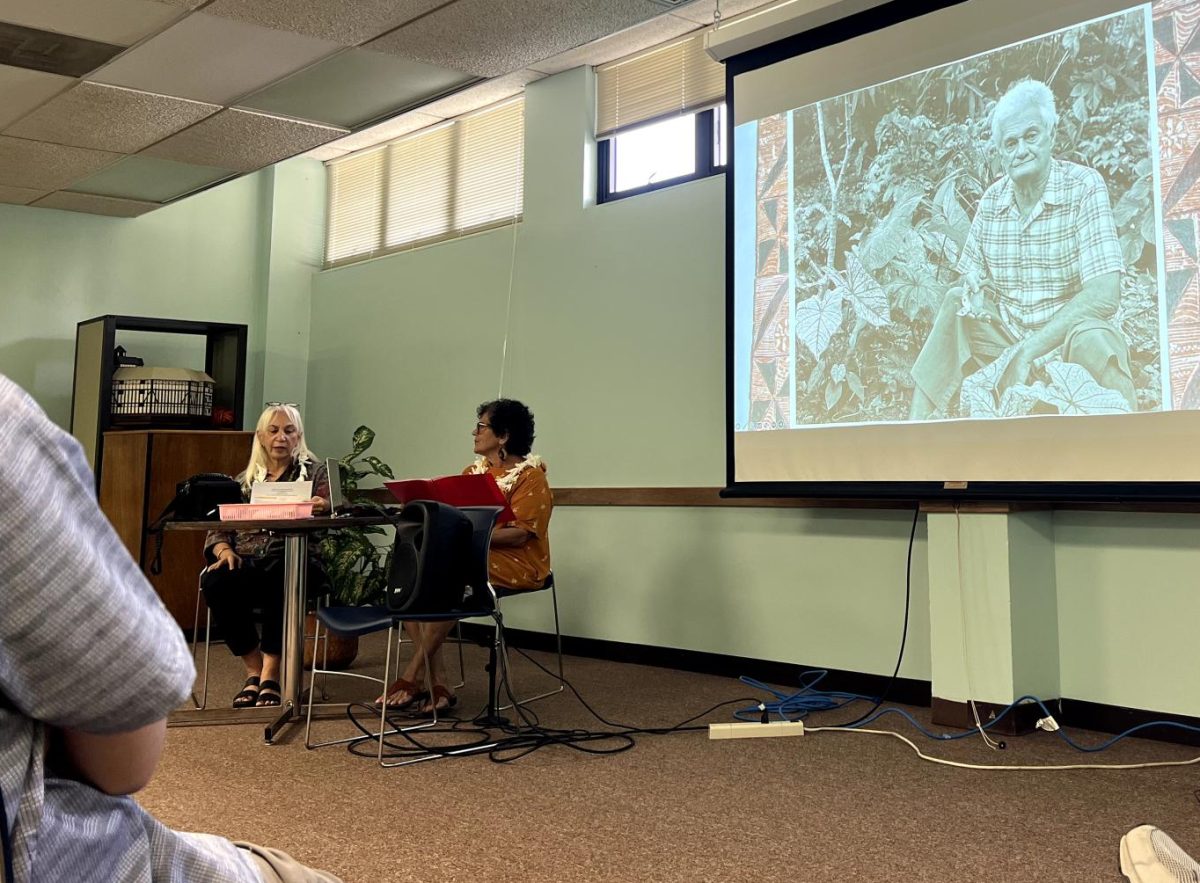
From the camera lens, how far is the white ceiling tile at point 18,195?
18.8 ft

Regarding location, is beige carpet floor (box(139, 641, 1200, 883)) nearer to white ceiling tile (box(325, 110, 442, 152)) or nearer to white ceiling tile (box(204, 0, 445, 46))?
white ceiling tile (box(204, 0, 445, 46))

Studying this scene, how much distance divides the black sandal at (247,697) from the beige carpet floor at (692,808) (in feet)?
1.14

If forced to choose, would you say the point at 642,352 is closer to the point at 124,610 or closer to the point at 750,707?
the point at 750,707

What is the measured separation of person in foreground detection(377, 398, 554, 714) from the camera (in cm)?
369

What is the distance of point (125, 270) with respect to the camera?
636 cm

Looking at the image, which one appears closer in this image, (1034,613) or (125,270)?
(1034,613)

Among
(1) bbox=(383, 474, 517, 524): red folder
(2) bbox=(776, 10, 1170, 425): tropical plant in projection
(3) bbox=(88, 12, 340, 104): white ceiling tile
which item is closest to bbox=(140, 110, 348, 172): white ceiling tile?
(3) bbox=(88, 12, 340, 104): white ceiling tile

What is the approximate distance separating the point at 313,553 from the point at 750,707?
180 centimetres

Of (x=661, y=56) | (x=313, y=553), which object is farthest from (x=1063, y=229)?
(x=313, y=553)

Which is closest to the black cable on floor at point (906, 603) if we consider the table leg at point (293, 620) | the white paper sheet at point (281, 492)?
the table leg at point (293, 620)

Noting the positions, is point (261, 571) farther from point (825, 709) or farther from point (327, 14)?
point (825, 709)

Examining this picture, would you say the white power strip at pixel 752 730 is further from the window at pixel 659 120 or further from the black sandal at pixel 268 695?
the window at pixel 659 120

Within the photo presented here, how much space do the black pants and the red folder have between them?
30.1 inches

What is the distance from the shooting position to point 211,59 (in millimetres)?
4016
